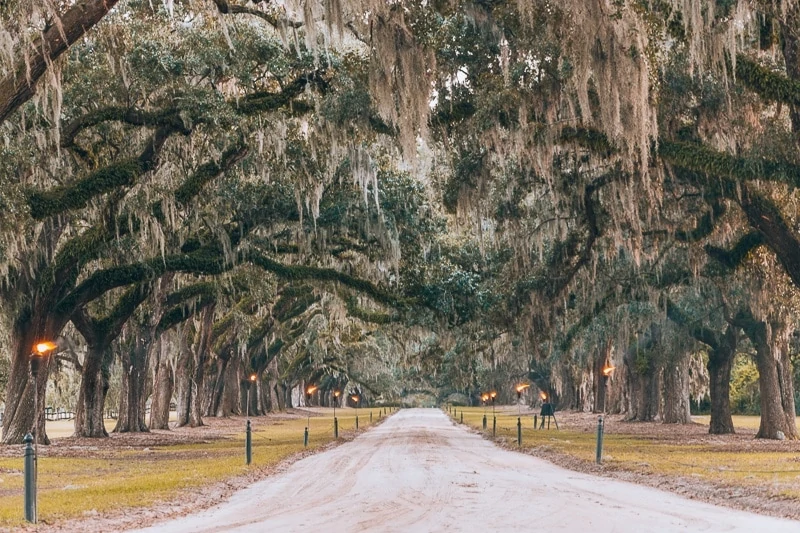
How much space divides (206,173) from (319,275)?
514cm

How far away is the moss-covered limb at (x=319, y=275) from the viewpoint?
23.4 m

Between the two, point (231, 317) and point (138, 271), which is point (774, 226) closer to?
point (138, 271)

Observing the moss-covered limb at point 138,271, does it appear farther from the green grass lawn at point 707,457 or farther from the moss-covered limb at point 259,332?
the moss-covered limb at point 259,332

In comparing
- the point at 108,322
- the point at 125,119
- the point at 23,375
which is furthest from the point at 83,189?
the point at 108,322

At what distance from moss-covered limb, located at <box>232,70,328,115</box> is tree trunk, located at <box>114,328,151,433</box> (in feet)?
46.8

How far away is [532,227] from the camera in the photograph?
2398 centimetres

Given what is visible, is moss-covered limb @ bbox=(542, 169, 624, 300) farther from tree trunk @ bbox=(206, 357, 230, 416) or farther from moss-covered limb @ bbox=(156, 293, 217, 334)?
tree trunk @ bbox=(206, 357, 230, 416)

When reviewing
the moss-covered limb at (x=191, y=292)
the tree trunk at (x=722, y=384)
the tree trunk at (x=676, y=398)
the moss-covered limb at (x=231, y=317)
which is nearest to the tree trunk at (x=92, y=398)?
the moss-covered limb at (x=191, y=292)

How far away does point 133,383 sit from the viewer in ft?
102

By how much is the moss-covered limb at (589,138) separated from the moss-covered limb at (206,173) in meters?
7.48

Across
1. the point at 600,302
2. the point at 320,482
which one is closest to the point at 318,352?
the point at 600,302

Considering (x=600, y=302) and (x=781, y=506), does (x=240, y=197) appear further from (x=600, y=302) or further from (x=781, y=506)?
(x=781, y=506)

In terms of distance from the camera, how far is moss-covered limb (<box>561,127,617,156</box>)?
1689 cm

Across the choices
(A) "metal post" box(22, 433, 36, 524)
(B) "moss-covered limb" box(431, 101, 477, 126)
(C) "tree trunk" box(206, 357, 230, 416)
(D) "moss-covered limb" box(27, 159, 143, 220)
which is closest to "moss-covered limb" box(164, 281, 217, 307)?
(D) "moss-covered limb" box(27, 159, 143, 220)
